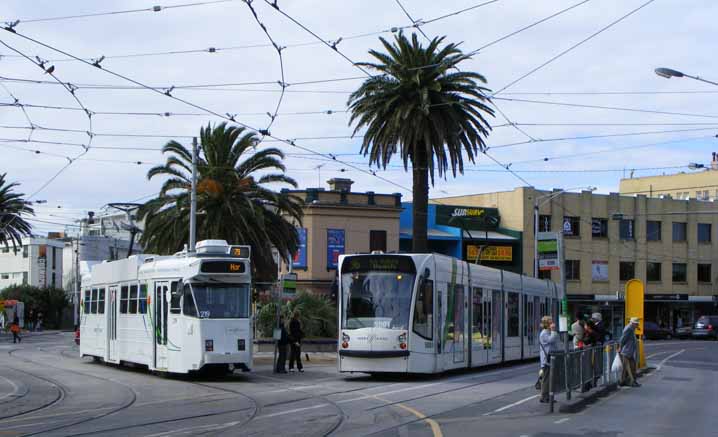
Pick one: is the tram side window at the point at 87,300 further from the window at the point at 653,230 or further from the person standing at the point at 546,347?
the window at the point at 653,230

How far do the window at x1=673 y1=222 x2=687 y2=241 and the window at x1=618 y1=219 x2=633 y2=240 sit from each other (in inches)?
184

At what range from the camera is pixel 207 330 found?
2475 cm

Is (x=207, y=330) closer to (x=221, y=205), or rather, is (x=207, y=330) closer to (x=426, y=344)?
(x=426, y=344)

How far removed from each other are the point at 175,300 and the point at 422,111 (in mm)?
15484

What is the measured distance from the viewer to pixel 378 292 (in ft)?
83.1

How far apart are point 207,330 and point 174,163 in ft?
40.0

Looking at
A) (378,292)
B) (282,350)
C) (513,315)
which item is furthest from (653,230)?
(378,292)

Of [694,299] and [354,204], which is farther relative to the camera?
[694,299]

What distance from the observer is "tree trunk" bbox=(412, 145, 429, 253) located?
125ft


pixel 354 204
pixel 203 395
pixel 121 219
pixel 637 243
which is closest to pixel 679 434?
pixel 203 395

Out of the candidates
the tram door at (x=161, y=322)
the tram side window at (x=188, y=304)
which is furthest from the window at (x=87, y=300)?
the tram side window at (x=188, y=304)

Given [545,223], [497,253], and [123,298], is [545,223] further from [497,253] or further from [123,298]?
[123,298]

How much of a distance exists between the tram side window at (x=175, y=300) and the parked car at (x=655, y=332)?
53764 mm

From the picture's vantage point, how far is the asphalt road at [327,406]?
607 inches
